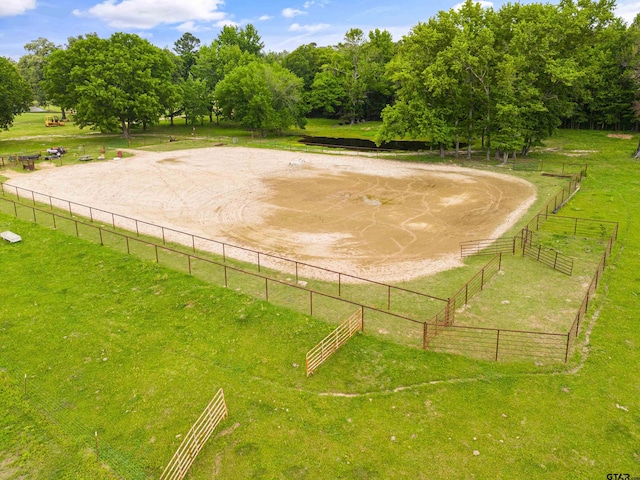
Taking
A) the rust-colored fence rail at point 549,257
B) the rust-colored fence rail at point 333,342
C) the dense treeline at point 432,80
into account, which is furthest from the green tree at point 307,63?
the rust-colored fence rail at point 333,342

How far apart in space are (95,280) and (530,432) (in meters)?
22.0

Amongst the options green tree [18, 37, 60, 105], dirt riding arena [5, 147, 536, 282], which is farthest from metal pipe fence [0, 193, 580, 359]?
green tree [18, 37, 60, 105]

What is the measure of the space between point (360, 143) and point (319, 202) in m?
39.7

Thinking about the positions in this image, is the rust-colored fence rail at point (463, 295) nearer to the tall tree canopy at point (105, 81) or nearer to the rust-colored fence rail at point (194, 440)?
the rust-colored fence rail at point (194, 440)

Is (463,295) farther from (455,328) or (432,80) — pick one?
(432,80)

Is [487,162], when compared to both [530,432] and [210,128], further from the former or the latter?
[210,128]

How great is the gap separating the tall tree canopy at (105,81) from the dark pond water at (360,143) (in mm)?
25355

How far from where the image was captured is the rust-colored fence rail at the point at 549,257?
1001 inches

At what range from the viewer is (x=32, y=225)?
109ft

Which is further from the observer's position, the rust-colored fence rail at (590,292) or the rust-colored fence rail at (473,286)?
the rust-colored fence rail at (473,286)

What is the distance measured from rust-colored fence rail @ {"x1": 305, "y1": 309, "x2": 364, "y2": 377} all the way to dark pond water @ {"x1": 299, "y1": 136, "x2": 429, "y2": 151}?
51.6 meters

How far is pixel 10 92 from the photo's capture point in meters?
65.0

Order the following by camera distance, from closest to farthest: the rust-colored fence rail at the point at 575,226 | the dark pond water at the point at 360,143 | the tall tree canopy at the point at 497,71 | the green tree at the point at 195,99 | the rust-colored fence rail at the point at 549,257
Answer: the rust-colored fence rail at the point at 549,257
the rust-colored fence rail at the point at 575,226
the tall tree canopy at the point at 497,71
the dark pond water at the point at 360,143
the green tree at the point at 195,99

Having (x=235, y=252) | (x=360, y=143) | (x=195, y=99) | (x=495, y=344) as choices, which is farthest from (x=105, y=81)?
(x=495, y=344)
